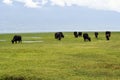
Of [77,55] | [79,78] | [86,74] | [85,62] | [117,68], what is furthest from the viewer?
[77,55]

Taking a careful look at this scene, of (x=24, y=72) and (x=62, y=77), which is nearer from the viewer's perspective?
(x=62, y=77)

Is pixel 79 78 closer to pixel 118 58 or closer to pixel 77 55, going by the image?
pixel 118 58

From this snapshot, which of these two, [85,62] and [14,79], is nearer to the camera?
[14,79]

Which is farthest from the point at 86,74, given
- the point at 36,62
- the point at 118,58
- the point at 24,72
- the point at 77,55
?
the point at 77,55

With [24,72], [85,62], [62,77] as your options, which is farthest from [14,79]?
[85,62]

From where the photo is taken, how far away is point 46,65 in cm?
2362

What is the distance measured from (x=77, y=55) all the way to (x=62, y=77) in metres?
10.8

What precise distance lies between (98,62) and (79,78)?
6.23 meters

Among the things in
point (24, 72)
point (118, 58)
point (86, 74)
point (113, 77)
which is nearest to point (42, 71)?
point (24, 72)

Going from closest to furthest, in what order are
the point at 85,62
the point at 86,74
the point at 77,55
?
the point at 86,74
the point at 85,62
the point at 77,55

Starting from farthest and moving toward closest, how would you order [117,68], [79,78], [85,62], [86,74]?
[85,62], [117,68], [86,74], [79,78]

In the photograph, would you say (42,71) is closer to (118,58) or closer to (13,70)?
(13,70)

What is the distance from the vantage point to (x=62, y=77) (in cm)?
1931

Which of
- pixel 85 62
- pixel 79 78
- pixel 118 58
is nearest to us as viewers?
pixel 79 78
